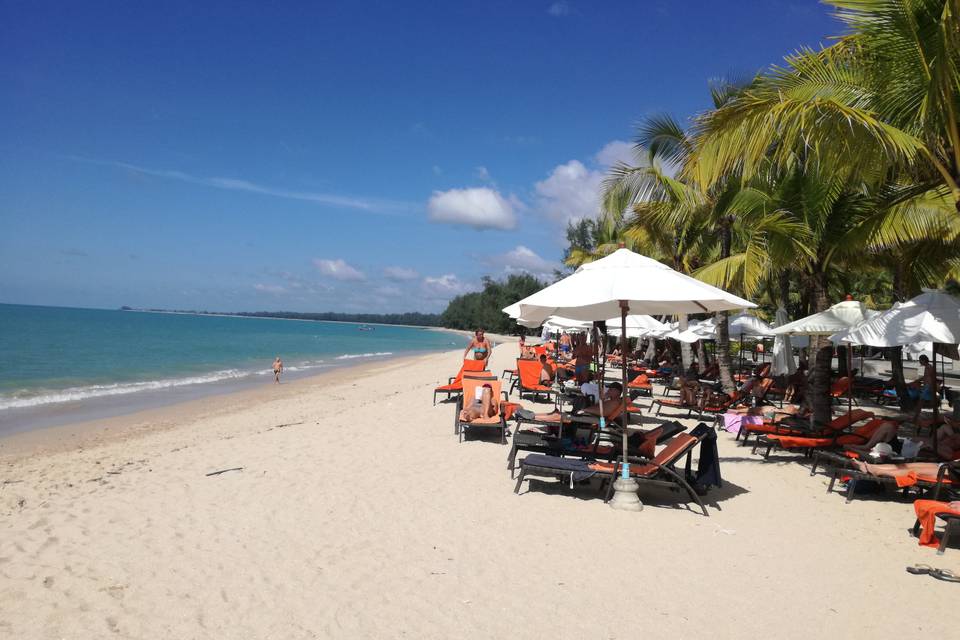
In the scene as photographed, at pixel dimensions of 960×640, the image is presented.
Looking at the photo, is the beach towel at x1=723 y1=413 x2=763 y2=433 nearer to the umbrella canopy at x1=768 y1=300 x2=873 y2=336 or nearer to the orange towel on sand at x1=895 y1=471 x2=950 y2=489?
the umbrella canopy at x1=768 y1=300 x2=873 y2=336

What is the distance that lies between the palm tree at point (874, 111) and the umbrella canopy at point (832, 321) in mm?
3218

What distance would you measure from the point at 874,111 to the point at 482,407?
540cm

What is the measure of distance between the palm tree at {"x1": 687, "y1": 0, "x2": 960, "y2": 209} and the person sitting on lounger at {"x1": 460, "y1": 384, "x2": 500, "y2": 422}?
4123 mm

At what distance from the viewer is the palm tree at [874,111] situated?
4367mm

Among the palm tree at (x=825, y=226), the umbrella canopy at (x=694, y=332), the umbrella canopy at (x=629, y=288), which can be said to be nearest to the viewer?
the umbrella canopy at (x=629, y=288)

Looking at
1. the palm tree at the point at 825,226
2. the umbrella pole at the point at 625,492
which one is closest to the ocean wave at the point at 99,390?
the umbrella pole at the point at 625,492

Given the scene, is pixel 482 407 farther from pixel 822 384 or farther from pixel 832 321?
pixel 832 321

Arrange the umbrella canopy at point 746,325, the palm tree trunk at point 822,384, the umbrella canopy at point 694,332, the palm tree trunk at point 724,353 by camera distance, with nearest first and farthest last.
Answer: the palm tree trunk at point 822,384 → the palm tree trunk at point 724,353 → the umbrella canopy at point 694,332 → the umbrella canopy at point 746,325

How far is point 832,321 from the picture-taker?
8445 mm

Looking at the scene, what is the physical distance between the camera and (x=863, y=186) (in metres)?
8.42

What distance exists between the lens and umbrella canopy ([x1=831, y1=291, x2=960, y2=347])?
6168 mm

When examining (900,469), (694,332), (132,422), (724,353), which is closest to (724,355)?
(724,353)

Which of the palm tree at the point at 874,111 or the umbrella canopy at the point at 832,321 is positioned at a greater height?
the palm tree at the point at 874,111

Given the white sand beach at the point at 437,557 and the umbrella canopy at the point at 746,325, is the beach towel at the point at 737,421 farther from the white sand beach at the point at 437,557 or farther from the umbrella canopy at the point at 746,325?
the umbrella canopy at the point at 746,325
